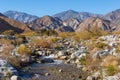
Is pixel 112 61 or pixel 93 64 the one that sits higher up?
pixel 112 61

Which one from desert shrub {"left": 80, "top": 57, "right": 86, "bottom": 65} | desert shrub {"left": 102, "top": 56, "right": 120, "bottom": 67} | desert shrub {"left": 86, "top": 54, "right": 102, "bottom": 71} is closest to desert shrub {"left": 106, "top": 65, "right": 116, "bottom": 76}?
desert shrub {"left": 102, "top": 56, "right": 120, "bottom": 67}

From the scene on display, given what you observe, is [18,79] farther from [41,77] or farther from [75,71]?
[75,71]

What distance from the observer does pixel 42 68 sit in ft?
124

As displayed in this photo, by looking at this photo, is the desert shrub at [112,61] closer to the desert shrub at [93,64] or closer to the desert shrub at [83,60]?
the desert shrub at [93,64]

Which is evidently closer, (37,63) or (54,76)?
(54,76)

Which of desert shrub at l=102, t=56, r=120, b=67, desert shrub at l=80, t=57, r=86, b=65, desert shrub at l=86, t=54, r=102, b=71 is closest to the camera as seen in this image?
desert shrub at l=102, t=56, r=120, b=67

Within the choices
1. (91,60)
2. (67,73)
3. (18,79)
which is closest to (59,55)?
(91,60)

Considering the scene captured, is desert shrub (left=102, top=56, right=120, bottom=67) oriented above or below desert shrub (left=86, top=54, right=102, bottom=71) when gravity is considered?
above

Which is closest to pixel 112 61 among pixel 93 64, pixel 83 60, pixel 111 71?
pixel 93 64

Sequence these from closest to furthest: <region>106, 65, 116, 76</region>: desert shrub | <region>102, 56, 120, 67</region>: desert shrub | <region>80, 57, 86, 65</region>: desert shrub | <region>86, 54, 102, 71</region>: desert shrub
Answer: <region>106, 65, 116, 76</region>: desert shrub → <region>102, 56, 120, 67</region>: desert shrub → <region>86, 54, 102, 71</region>: desert shrub → <region>80, 57, 86, 65</region>: desert shrub

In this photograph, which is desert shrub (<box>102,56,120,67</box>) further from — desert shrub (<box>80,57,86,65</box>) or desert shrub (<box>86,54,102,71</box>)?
desert shrub (<box>80,57,86,65</box>)

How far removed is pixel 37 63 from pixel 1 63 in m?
Result: 11.1

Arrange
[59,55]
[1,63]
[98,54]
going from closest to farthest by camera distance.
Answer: [1,63]
[98,54]
[59,55]

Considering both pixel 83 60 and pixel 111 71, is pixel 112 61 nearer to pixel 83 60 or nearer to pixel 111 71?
pixel 111 71
